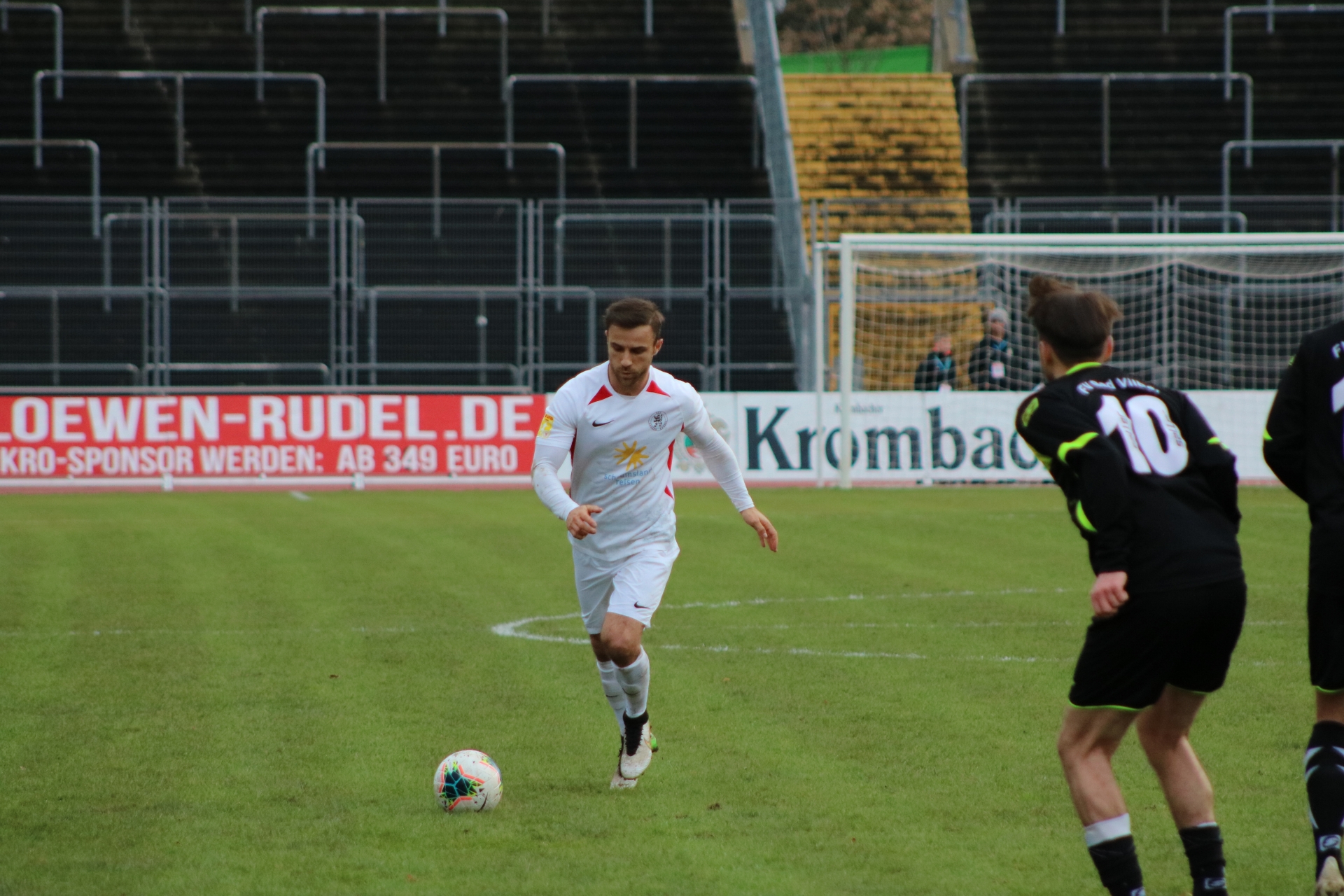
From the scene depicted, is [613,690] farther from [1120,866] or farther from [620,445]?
[1120,866]

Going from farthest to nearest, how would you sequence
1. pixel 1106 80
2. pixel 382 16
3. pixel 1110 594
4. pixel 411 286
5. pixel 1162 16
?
pixel 1162 16
pixel 382 16
pixel 1106 80
pixel 411 286
pixel 1110 594

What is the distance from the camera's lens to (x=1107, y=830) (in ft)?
15.0

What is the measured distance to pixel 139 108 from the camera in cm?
2872

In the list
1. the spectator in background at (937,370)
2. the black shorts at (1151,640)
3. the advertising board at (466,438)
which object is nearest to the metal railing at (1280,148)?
the advertising board at (466,438)

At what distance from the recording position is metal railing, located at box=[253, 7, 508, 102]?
3003cm

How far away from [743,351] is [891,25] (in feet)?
118

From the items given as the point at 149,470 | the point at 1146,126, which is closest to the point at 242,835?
the point at 149,470

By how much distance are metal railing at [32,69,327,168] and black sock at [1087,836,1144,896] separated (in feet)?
84.1

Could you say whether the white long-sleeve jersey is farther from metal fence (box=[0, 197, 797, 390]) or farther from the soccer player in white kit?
metal fence (box=[0, 197, 797, 390])

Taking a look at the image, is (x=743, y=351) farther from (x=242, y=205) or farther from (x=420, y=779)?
(x=420, y=779)

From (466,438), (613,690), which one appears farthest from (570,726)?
(466,438)

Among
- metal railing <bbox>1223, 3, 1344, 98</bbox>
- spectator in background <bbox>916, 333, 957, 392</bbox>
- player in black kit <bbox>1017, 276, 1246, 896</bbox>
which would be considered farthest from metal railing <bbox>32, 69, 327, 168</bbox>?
player in black kit <bbox>1017, 276, 1246, 896</bbox>

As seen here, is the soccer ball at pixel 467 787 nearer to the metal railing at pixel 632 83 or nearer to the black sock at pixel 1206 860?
the black sock at pixel 1206 860

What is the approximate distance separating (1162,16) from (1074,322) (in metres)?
30.8
